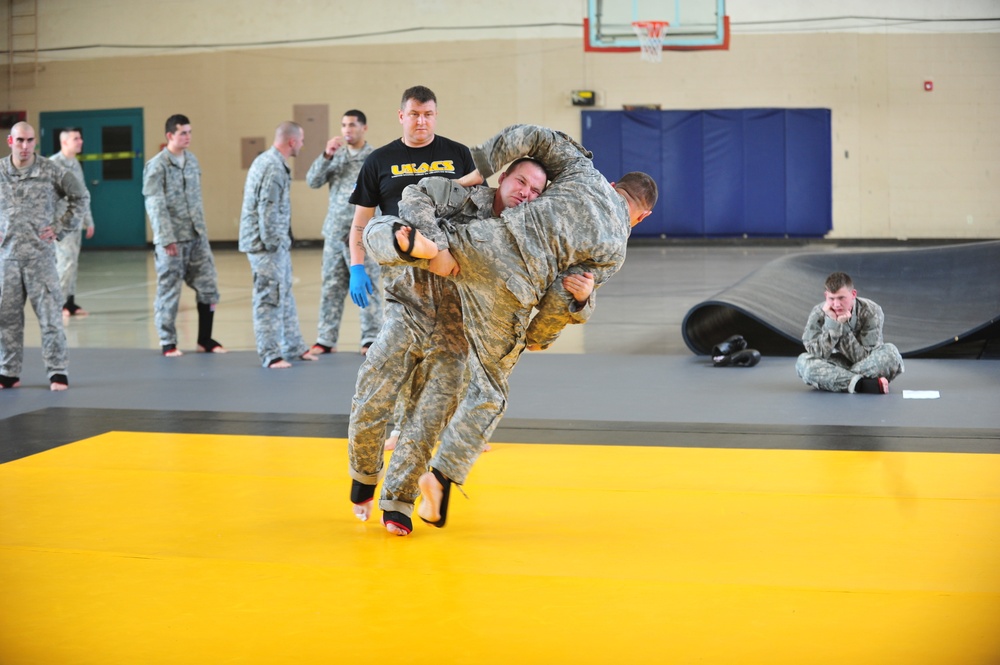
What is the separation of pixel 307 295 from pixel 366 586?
1123 centimetres

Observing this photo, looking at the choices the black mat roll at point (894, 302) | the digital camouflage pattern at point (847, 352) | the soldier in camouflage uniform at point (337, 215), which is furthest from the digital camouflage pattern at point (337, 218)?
the digital camouflage pattern at point (847, 352)

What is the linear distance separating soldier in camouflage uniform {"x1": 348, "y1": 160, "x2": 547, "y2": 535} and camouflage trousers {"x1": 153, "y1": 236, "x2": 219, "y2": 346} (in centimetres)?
552

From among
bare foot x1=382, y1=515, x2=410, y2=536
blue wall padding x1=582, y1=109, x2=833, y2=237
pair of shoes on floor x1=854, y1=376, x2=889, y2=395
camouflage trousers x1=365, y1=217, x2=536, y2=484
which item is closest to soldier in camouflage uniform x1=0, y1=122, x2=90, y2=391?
bare foot x1=382, y1=515, x2=410, y2=536

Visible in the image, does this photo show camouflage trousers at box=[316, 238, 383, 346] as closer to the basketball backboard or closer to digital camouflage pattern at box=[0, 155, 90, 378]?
digital camouflage pattern at box=[0, 155, 90, 378]

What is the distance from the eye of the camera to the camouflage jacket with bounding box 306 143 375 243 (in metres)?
8.88

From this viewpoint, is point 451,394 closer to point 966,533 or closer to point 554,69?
point 966,533

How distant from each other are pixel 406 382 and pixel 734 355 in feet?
15.5

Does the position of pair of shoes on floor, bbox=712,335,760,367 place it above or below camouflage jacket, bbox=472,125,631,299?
below

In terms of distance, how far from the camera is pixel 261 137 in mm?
22844

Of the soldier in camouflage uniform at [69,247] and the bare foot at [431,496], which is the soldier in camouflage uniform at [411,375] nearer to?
the bare foot at [431,496]

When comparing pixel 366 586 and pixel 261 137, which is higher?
pixel 261 137

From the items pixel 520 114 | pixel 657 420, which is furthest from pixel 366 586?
pixel 520 114

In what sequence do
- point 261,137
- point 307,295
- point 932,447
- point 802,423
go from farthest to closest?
point 261,137, point 307,295, point 802,423, point 932,447

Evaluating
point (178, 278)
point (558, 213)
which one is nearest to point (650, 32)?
point (178, 278)
